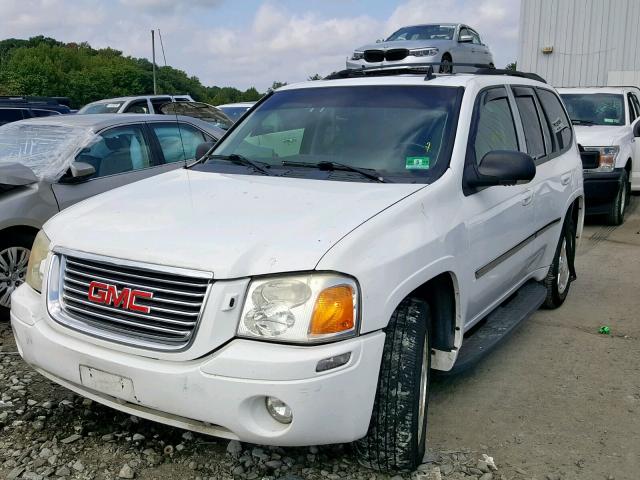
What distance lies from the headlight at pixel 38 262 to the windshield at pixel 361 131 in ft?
4.21

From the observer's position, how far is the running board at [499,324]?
3503 millimetres

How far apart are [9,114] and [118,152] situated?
8.30 m

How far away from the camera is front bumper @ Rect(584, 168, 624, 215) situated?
8773 mm

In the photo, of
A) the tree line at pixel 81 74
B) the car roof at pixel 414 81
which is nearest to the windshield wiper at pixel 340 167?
the car roof at pixel 414 81

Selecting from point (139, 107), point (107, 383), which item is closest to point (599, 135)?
point (107, 383)

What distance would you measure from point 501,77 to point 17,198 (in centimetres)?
358

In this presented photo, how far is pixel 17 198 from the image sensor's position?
5000 mm

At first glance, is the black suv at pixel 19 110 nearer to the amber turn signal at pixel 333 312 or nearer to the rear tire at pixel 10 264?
the rear tire at pixel 10 264

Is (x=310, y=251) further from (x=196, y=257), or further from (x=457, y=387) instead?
(x=457, y=387)

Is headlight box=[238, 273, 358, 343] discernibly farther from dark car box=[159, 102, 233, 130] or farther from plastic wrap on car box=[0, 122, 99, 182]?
dark car box=[159, 102, 233, 130]

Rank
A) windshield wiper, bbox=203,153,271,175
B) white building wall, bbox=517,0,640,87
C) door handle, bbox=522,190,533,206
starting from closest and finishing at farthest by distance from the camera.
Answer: windshield wiper, bbox=203,153,271,175 < door handle, bbox=522,190,533,206 < white building wall, bbox=517,0,640,87

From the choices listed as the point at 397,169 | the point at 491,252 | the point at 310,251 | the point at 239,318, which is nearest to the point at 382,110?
the point at 397,169

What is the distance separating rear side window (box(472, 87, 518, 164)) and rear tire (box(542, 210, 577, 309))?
133cm

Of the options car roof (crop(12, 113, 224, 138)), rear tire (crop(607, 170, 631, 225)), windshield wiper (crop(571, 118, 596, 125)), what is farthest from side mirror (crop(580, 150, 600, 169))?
car roof (crop(12, 113, 224, 138))
